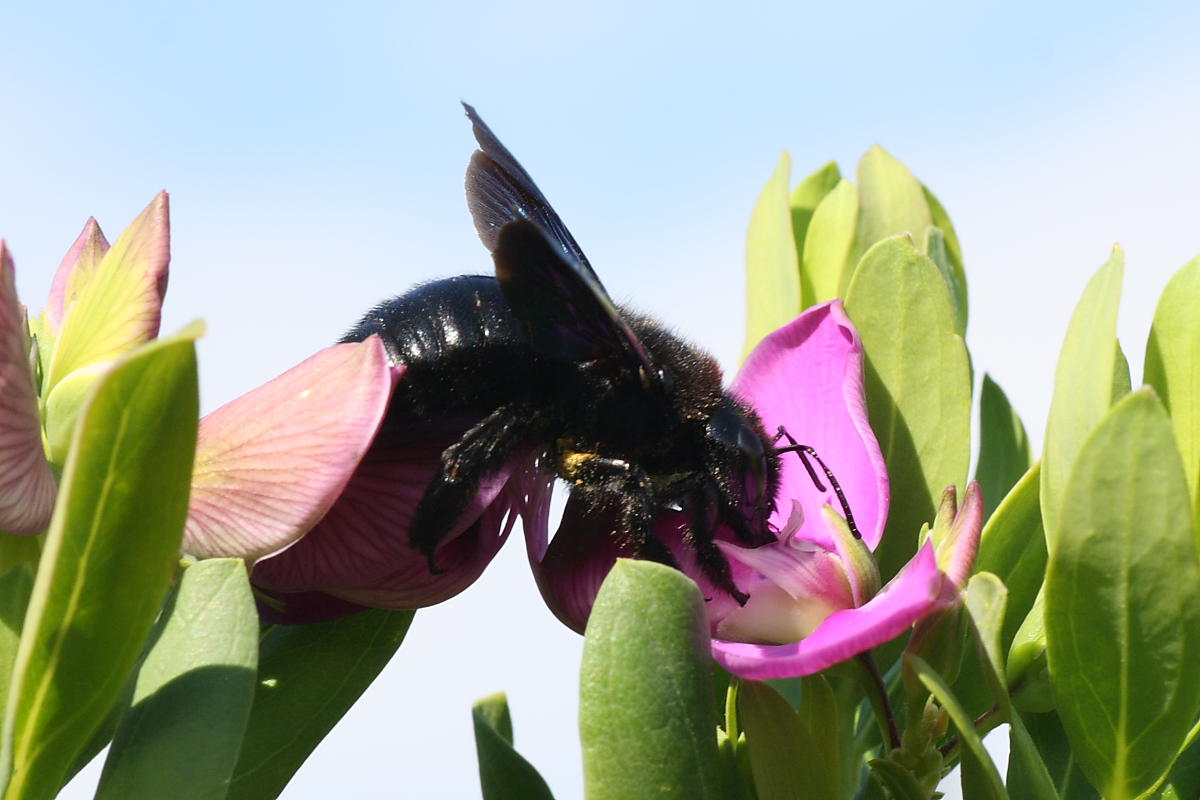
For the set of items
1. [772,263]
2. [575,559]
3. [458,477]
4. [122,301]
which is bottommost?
[575,559]

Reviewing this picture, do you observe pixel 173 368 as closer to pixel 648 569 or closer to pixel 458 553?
pixel 648 569

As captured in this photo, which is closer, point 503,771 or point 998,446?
point 503,771

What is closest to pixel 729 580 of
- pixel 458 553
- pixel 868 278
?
pixel 458 553

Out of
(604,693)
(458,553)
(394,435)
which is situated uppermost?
(394,435)

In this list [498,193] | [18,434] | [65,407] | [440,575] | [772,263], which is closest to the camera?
[18,434]

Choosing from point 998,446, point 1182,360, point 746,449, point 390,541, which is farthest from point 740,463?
point 998,446

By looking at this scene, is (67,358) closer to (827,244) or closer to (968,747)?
(968,747)

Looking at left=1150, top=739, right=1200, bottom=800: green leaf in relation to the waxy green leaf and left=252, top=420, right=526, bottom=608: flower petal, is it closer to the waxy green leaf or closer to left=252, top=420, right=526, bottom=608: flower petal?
the waxy green leaf
